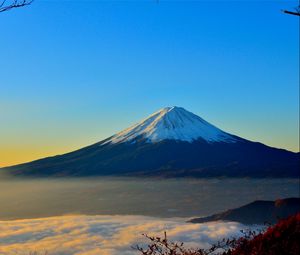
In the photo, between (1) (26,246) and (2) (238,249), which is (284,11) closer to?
(2) (238,249)

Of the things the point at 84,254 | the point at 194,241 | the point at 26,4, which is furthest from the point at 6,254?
the point at 26,4

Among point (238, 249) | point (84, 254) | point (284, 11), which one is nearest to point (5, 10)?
point (284, 11)

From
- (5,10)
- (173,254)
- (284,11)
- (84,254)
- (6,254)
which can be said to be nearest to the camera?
(284,11)

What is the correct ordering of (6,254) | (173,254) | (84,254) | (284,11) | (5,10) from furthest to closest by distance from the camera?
1. (84,254)
2. (6,254)
3. (5,10)
4. (173,254)
5. (284,11)

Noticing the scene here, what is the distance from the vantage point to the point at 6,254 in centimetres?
17075

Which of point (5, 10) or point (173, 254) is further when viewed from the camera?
point (5, 10)

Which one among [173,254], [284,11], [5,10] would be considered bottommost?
[173,254]

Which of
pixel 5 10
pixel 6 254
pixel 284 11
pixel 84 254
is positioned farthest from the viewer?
pixel 84 254

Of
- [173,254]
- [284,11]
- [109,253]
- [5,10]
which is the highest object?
[5,10]

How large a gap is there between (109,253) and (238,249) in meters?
187

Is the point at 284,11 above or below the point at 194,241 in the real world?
above

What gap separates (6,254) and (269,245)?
557ft

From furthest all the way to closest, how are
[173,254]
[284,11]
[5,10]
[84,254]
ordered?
[84,254], [5,10], [173,254], [284,11]

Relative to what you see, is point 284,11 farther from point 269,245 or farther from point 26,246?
point 26,246
